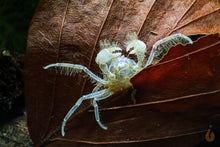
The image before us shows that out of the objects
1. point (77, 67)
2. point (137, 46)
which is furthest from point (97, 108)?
point (137, 46)

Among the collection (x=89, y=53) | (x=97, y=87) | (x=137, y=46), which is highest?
(x=137, y=46)

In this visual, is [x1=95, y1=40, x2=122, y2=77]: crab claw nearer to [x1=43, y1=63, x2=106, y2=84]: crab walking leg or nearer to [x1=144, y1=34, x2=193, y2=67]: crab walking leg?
[x1=43, y1=63, x2=106, y2=84]: crab walking leg

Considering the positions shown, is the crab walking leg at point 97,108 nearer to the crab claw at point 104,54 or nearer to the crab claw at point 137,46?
the crab claw at point 104,54

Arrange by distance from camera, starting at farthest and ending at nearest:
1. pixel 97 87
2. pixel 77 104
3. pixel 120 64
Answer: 1. pixel 120 64
2. pixel 97 87
3. pixel 77 104

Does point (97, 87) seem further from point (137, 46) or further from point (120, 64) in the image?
point (137, 46)

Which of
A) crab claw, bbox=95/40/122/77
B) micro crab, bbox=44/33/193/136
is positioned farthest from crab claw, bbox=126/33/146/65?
crab claw, bbox=95/40/122/77

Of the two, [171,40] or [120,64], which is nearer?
[171,40]

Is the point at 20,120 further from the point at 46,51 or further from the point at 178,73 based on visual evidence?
the point at 178,73

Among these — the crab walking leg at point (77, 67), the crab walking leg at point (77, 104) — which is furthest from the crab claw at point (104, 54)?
the crab walking leg at point (77, 104)
